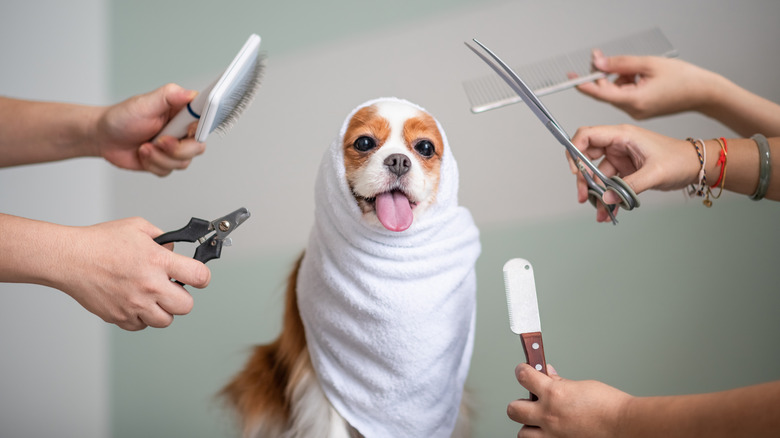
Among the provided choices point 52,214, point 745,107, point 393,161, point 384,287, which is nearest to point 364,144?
point 393,161

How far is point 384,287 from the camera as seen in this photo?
4.09 feet

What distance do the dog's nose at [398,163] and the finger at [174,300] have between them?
1.46 feet

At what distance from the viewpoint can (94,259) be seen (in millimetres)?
1049

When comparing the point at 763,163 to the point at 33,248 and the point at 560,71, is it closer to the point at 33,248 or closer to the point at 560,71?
the point at 560,71

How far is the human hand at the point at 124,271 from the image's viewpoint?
105cm

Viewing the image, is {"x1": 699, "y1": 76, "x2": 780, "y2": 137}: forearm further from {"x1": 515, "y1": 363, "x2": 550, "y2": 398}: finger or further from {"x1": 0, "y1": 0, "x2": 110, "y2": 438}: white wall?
{"x1": 0, "y1": 0, "x2": 110, "y2": 438}: white wall

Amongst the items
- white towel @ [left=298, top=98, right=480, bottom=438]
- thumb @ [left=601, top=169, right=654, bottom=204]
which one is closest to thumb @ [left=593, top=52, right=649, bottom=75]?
thumb @ [left=601, top=169, right=654, bottom=204]

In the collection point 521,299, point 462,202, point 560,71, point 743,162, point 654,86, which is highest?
point 560,71

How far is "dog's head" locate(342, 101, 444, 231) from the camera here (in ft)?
3.86

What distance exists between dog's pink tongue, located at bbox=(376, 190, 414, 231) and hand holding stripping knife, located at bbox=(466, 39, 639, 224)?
1.06ft

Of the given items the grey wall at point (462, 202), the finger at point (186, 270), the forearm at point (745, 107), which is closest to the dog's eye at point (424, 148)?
the finger at point (186, 270)

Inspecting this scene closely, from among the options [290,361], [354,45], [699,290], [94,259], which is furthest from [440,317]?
[354,45]

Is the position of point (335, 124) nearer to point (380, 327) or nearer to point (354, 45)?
point (354, 45)

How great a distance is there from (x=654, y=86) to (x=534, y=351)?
33.7 inches
